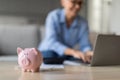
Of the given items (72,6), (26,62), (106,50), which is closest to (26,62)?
(26,62)

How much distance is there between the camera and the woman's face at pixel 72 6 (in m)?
1.94

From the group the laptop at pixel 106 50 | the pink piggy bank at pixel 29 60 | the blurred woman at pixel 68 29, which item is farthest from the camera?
the blurred woman at pixel 68 29

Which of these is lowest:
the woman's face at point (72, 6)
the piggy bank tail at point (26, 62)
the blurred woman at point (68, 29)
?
the piggy bank tail at point (26, 62)

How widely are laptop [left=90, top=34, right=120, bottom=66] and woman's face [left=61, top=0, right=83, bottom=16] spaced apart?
0.81 meters

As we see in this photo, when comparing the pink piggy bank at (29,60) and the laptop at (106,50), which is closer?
the pink piggy bank at (29,60)

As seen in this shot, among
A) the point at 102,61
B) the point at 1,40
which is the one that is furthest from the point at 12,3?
the point at 102,61

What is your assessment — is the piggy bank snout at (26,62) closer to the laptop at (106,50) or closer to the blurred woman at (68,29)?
the laptop at (106,50)

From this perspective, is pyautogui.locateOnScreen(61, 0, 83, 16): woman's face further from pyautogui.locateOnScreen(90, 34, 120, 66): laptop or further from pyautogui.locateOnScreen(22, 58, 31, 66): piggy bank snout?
pyautogui.locateOnScreen(22, 58, 31, 66): piggy bank snout

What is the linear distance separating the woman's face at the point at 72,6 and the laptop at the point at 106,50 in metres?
0.81

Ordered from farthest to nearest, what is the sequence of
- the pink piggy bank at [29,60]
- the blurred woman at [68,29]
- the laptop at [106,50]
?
the blurred woman at [68,29], the laptop at [106,50], the pink piggy bank at [29,60]

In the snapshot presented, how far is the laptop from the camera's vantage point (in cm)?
112

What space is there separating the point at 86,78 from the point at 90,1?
3480 millimetres

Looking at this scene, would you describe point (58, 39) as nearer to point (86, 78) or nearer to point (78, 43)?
point (78, 43)

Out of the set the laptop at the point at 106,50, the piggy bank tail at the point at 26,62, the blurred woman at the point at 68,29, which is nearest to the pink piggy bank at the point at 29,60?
the piggy bank tail at the point at 26,62
